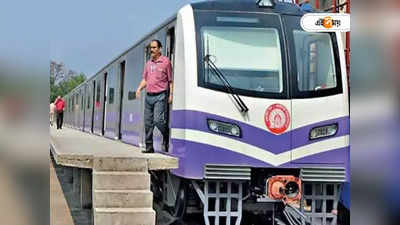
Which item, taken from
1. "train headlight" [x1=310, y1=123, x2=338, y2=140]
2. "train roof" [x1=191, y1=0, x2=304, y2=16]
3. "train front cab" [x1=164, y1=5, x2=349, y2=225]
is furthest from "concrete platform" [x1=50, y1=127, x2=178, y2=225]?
"train roof" [x1=191, y1=0, x2=304, y2=16]

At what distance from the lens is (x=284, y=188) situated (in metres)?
5.41

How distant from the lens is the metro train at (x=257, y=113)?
214 inches

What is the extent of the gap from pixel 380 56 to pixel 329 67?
4246mm

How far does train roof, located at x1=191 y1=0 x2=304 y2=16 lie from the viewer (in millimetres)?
5762

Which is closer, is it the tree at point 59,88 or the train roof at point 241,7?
the tree at point 59,88

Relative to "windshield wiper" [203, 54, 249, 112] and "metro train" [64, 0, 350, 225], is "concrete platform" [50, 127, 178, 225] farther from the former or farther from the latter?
"windshield wiper" [203, 54, 249, 112]

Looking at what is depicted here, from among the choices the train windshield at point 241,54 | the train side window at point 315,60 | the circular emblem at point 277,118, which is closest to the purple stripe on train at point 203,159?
the circular emblem at point 277,118

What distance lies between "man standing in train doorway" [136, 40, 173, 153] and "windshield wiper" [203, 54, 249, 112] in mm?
716

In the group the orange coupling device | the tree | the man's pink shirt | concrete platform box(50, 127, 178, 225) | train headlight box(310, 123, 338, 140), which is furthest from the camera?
the man's pink shirt

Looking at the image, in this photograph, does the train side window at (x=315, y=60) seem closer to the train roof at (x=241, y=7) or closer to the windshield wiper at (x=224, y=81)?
the train roof at (x=241, y=7)

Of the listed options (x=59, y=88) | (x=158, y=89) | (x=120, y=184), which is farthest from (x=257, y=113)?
(x=59, y=88)

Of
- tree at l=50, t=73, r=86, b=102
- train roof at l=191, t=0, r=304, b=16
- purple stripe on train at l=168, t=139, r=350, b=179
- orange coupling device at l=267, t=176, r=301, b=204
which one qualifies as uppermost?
train roof at l=191, t=0, r=304, b=16

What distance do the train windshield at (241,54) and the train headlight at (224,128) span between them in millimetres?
321

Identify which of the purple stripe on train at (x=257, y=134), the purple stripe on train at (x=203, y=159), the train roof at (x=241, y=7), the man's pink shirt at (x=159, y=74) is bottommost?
the purple stripe on train at (x=203, y=159)
